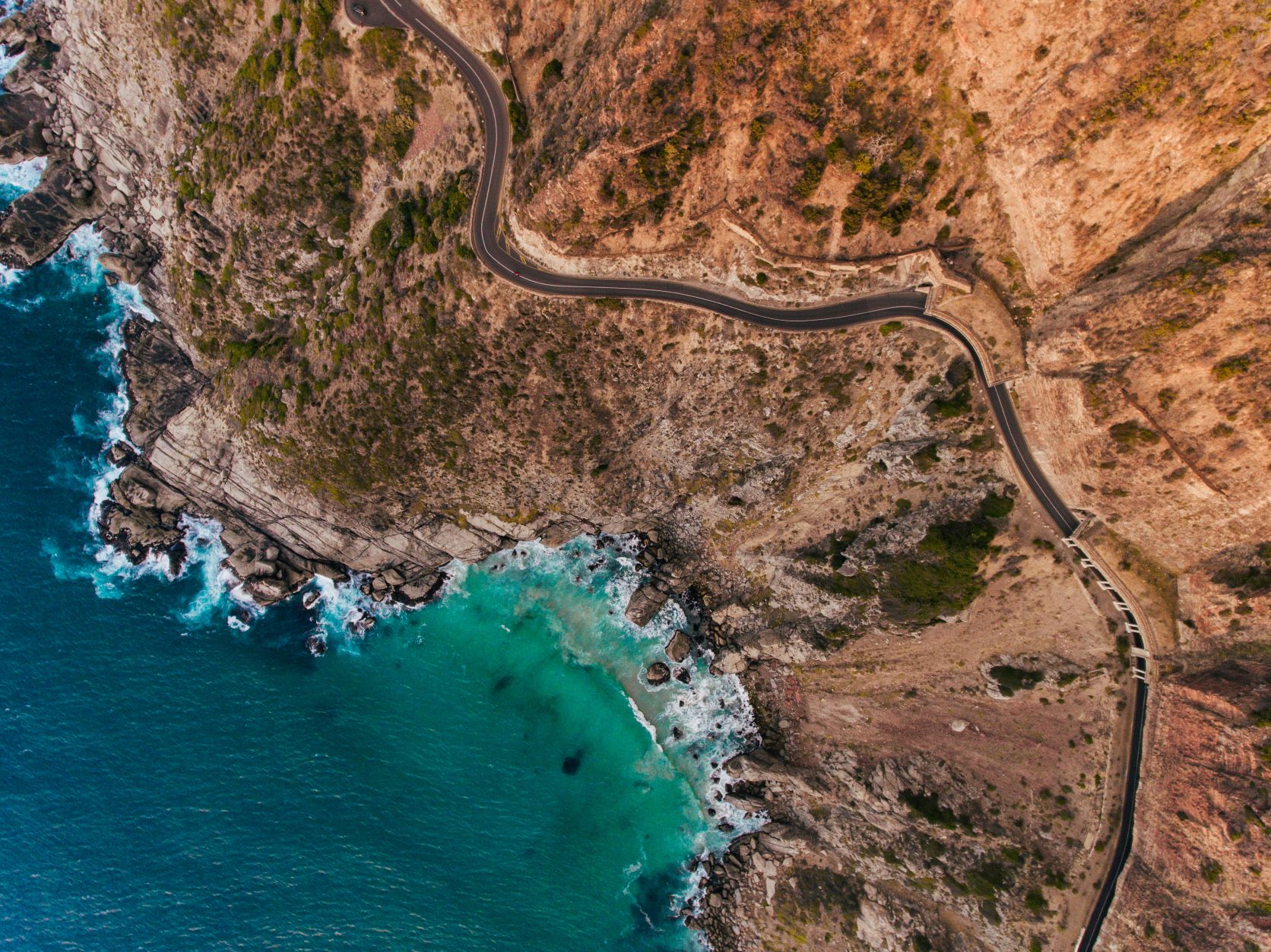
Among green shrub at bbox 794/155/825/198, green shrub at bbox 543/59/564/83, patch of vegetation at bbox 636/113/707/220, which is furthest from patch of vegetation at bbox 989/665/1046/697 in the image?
green shrub at bbox 543/59/564/83

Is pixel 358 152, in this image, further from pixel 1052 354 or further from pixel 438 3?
pixel 1052 354

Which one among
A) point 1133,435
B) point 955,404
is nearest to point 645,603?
point 955,404

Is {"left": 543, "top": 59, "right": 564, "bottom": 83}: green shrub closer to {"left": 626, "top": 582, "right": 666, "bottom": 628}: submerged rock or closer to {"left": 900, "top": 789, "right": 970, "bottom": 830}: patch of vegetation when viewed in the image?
{"left": 626, "top": 582, "right": 666, "bottom": 628}: submerged rock

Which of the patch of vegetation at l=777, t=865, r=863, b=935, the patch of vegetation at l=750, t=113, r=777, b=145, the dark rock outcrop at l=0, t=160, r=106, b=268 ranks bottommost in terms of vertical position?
the patch of vegetation at l=777, t=865, r=863, b=935

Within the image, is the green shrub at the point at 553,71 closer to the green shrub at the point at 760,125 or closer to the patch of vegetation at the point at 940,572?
the green shrub at the point at 760,125

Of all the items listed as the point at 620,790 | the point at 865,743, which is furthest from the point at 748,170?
the point at 620,790
